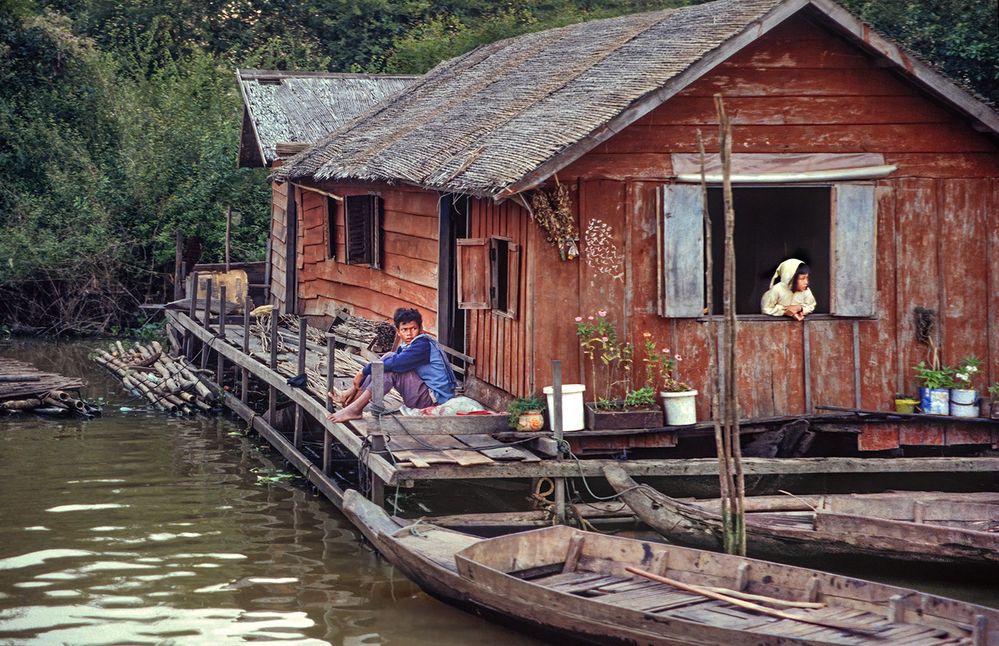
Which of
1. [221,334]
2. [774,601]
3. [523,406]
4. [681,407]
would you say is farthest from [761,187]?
[221,334]

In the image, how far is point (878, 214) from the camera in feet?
41.6

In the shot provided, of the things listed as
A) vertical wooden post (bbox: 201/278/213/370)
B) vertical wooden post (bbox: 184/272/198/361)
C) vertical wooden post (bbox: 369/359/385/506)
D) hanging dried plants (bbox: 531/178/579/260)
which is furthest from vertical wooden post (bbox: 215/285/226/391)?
hanging dried plants (bbox: 531/178/579/260)

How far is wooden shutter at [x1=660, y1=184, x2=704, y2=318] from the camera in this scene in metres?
12.2

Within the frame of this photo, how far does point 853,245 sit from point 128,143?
19909 millimetres

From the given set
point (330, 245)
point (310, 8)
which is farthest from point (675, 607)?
point (310, 8)

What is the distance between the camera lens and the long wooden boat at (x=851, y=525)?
10.2 metres

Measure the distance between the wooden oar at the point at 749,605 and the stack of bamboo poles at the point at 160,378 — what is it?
11083 millimetres

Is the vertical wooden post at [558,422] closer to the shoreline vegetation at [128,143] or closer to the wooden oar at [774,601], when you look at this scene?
the wooden oar at [774,601]

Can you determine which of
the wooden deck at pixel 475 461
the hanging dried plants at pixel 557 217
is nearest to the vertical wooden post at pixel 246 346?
the wooden deck at pixel 475 461

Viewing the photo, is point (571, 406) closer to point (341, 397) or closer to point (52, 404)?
point (341, 397)

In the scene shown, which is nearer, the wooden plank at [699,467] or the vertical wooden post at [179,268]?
the wooden plank at [699,467]

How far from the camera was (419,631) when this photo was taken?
32.0 feet

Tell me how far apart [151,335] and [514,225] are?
15526mm

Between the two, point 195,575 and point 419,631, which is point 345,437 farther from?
point 419,631
